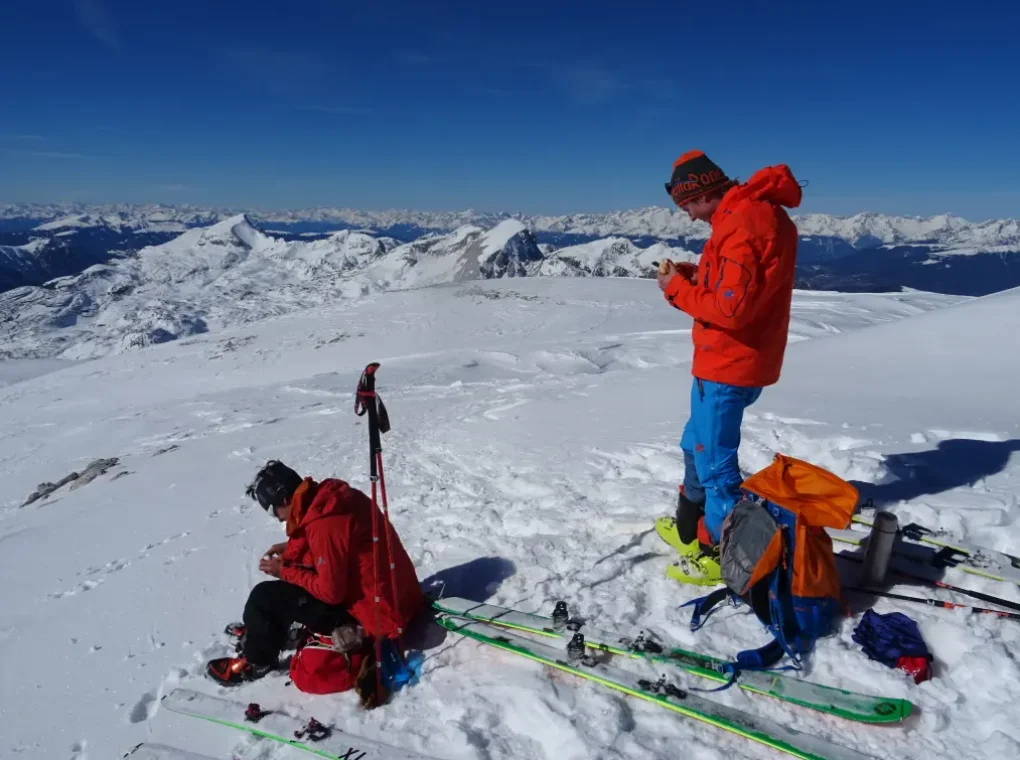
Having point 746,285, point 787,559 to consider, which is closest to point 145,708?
point 787,559

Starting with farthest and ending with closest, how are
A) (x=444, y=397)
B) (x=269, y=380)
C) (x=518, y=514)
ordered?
(x=269, y=380), (x=444, y=397), (x=518, y=514)

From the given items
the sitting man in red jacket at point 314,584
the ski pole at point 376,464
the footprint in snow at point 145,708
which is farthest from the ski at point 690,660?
the footprint in snow at point 145,708

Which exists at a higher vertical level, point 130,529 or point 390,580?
point 390,580

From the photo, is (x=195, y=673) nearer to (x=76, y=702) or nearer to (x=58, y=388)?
(x=76, y=702)

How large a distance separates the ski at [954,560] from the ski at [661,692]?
1901mm

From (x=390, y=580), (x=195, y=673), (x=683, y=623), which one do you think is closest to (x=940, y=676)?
(x=683, y=623)

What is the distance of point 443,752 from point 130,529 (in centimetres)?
704

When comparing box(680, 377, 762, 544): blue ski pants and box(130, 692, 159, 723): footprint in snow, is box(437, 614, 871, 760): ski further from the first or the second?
box(130, 692, 159, 723): footprint in snow

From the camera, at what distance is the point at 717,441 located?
4.46 metres

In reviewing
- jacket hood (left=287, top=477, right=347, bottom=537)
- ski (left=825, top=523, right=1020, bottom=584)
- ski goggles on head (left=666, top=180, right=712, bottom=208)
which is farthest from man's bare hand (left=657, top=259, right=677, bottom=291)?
jacket hood (left=287, top=477, right=347, bottom=537)

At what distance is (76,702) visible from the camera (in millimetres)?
4285

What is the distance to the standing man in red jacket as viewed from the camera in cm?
385

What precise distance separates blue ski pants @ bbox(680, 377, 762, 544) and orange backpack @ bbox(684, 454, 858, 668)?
295 mm

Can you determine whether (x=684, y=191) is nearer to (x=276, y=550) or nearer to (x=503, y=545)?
(x=503, y=545)
